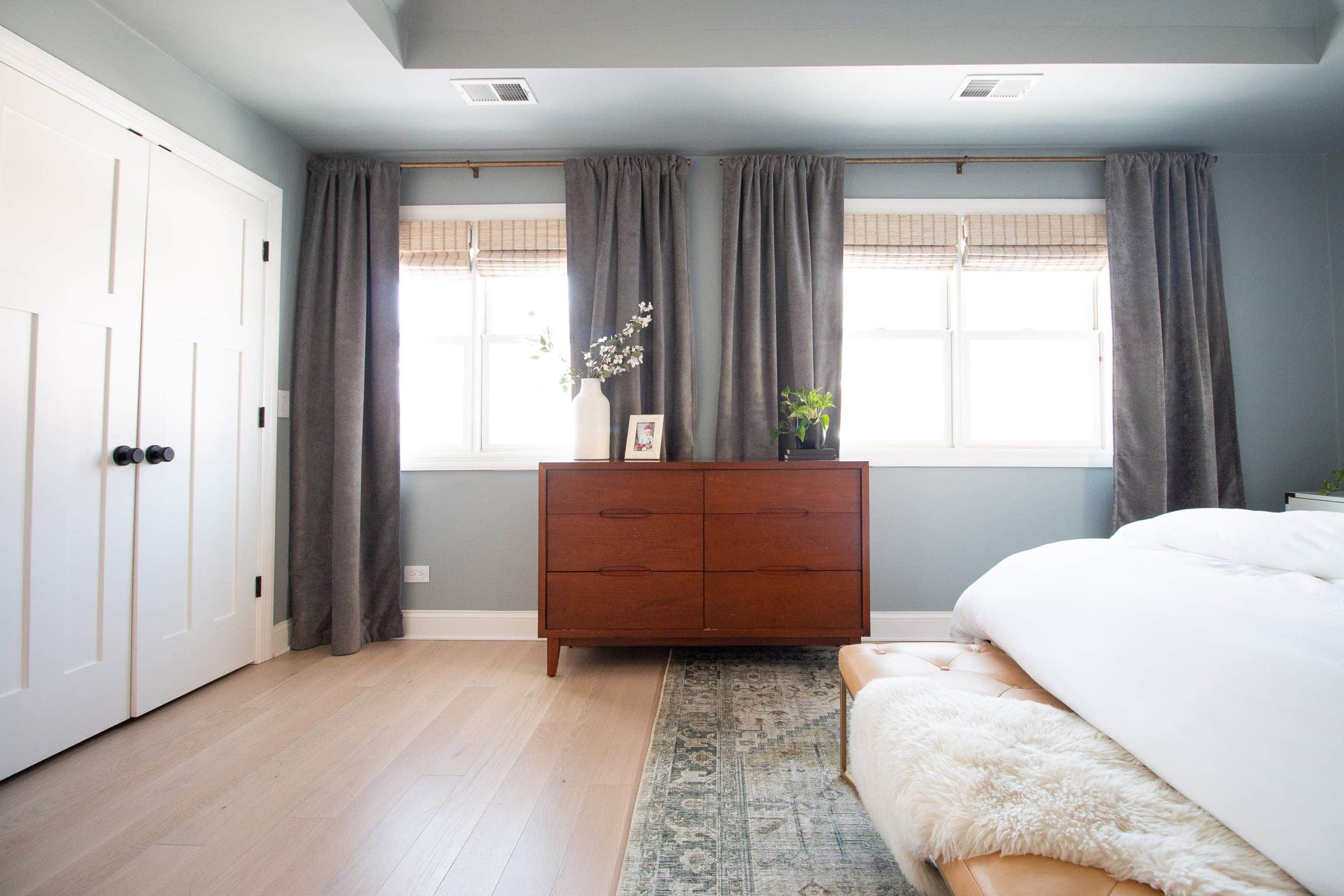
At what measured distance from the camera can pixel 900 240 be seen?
3.03 m

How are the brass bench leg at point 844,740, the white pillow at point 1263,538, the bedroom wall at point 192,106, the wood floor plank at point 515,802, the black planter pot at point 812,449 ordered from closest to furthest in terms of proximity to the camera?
the white pillow at point 1263,538 < the wood floor plank at point 515,802 < the brass bench leg at point 844,740 < the bedroom wall at point 192,106 < the black planter pot at point 812,449

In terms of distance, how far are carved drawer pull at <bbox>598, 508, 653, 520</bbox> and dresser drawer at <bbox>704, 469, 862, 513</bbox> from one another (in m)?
0.25

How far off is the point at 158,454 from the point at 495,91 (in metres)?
1.83

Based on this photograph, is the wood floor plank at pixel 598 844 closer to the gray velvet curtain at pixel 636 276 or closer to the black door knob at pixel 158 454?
the gray velvet curtain at pixel 636 276

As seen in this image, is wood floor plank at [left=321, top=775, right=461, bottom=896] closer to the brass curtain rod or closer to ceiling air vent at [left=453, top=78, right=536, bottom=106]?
ceiling air vent at [left=453, top=78, right=536, bottom=106]

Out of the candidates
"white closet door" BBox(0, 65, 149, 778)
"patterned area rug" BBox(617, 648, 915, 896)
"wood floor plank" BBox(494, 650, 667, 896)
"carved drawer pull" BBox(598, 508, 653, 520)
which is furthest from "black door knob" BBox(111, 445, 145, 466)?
"patterned area rug" BBox(617, 648, 915, 896)

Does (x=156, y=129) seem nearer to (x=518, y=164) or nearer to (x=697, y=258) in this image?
(x=518, y=164)

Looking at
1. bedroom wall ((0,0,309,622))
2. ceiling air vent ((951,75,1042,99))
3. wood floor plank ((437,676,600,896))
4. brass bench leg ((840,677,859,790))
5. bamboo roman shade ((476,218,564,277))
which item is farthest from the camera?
bamboo roman shade ((476,218,564,277))

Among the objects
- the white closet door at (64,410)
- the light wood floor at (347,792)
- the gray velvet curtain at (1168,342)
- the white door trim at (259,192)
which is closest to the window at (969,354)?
the gray velvet curtain at (1168,342)

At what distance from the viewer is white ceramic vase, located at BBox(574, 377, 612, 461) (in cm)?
269

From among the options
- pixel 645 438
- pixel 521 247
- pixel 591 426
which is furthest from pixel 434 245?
pixel 645 438

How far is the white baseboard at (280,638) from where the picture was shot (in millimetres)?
2770

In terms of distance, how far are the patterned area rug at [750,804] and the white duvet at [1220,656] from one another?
1.85 feet

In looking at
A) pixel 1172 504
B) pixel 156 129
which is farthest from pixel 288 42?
pixel 1172 504
